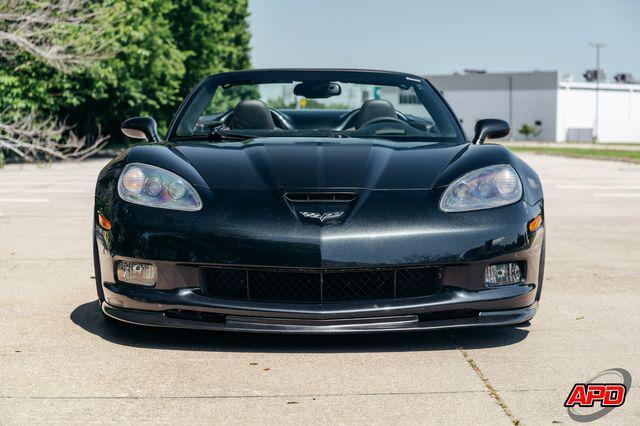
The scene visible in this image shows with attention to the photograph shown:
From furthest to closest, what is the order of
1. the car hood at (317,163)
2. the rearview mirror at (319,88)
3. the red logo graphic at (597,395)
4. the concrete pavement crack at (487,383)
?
the rearview mirror at (319,88) < the car hood at (317,163) < the red logo graphic at (597,395) < the concrete pavement crack at (487,383)

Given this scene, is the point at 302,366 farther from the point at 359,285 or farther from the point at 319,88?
the point at 319,88

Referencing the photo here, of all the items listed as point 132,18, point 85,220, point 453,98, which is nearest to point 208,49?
point 132,18

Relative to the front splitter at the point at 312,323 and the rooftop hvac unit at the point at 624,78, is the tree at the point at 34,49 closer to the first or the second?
the front splitter at the point at 312,323

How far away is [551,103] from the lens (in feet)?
369

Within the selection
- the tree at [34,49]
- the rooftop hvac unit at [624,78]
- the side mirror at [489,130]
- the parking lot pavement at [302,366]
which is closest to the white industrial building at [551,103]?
the rooftop hvac unit at [624,78]

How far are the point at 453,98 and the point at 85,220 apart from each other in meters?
116

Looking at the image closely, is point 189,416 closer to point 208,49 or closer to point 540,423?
point 540,423

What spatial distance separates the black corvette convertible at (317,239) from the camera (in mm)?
4102

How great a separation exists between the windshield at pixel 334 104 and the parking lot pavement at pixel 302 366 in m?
1.19

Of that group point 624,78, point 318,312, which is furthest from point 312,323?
point 624,78

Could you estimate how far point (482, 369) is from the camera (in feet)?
13.2

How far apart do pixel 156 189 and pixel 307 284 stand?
0.83 metres

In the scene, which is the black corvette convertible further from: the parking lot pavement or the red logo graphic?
the red logo graphic

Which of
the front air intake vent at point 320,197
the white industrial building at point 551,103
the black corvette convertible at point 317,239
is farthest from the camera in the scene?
the white industrial building at point 551,103
